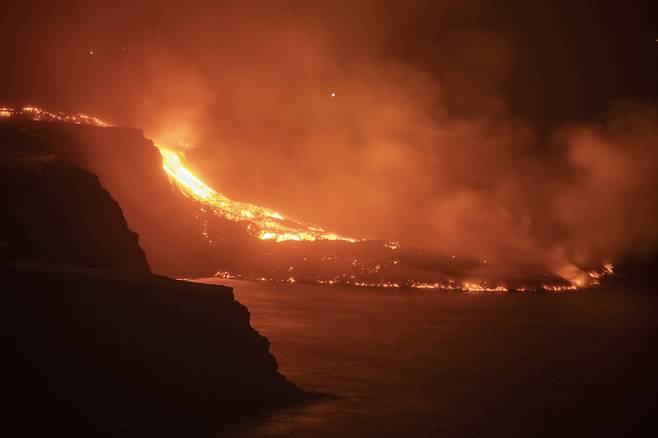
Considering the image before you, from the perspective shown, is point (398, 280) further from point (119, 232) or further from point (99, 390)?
point (99, 390)

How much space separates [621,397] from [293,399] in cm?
1240

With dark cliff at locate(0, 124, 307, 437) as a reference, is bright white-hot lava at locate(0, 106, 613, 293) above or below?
above

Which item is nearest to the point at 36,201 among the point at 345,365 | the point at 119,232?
the point at 119,232

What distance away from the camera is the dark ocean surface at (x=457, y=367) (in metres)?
24.1

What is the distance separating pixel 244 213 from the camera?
88.6 m

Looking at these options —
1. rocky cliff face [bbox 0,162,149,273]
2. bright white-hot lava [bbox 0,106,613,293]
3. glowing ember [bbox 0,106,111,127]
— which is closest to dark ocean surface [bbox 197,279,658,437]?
rocky cliff face [bbox 0,162,149,273]

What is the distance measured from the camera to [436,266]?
84688 millimetres

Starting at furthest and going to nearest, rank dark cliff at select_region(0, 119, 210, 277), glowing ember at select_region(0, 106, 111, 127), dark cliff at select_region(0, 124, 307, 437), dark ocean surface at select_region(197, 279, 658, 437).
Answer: glowing ember at select_region(0, 106, 111, 127) < dark cliff at select_region(0, 119, 210, 277) < dark ocean surface at select_region(197, 279, 658, 437) < dark cliff at select_region(0, 124, 307, 437)

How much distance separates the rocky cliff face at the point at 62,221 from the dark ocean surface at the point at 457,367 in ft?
22.3

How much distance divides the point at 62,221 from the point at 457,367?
17.2 m

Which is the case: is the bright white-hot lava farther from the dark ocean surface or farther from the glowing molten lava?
the dark ocean surface

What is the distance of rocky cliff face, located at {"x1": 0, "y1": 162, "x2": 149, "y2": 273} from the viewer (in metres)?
22.9

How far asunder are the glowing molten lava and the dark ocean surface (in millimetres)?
22127

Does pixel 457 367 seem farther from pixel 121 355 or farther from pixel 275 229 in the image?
pixel 275 229
